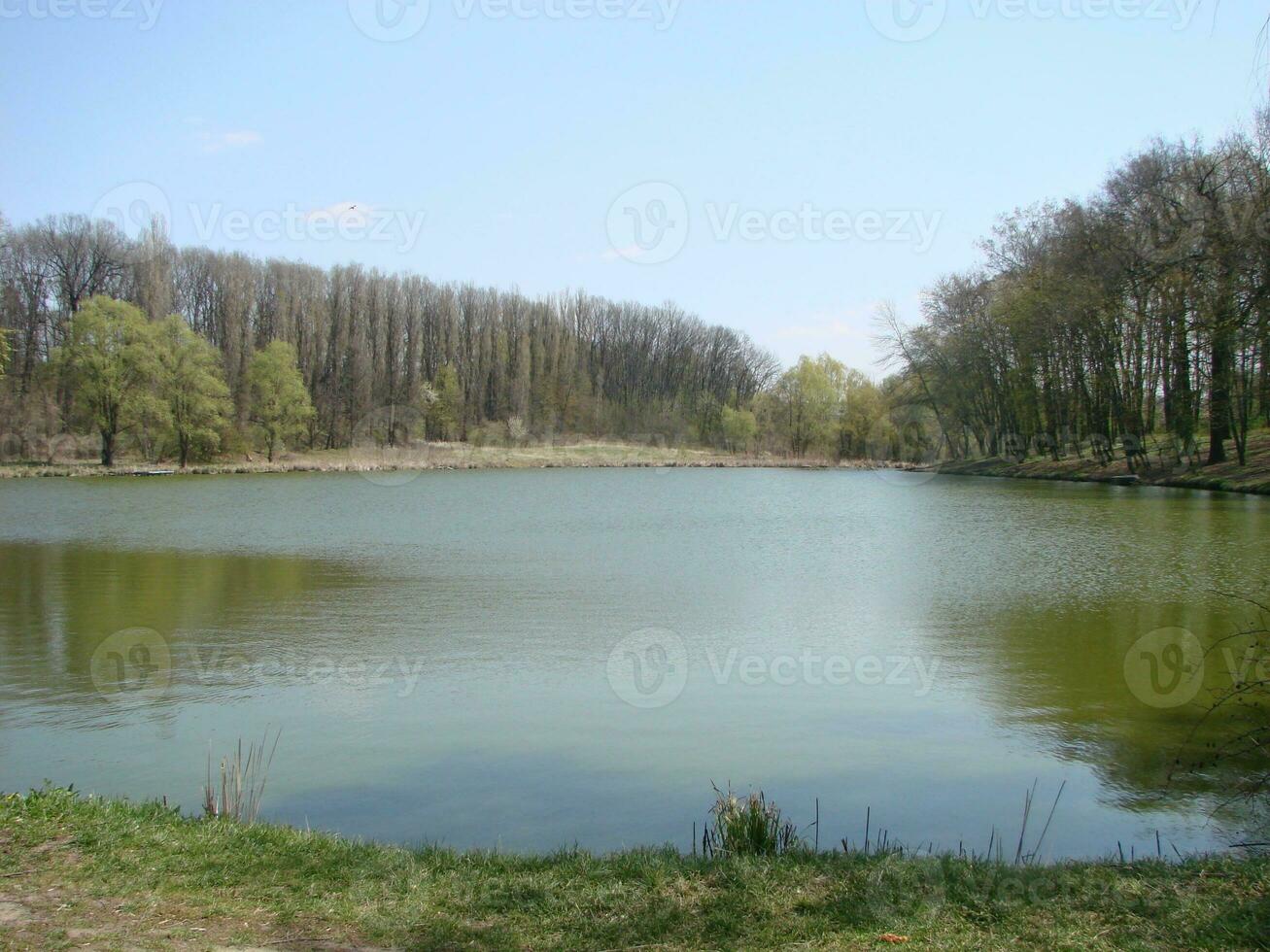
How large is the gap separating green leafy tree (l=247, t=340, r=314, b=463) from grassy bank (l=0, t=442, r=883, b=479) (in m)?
1.60

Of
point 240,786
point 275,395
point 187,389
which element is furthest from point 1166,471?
point 187,389

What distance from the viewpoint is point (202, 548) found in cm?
1903

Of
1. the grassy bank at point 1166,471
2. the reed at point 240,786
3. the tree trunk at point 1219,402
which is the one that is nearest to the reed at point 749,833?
the reed at point 240,786

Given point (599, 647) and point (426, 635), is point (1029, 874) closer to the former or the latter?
point (599, 647)

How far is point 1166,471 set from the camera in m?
34.9

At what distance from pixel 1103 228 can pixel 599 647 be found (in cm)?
2635

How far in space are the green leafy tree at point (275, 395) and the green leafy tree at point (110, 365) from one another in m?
7.10

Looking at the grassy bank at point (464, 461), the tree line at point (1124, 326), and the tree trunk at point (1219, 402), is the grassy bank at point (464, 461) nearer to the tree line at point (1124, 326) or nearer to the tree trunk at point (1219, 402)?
the tree line at point (1124, 326)

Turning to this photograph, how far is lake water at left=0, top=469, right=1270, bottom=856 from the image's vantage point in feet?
20.1

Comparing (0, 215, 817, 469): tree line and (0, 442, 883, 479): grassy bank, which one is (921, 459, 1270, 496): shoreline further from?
(0, 215, 817, 469): tree line

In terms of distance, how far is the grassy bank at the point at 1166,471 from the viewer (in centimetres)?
3005

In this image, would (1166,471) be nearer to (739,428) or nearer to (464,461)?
(464,461)

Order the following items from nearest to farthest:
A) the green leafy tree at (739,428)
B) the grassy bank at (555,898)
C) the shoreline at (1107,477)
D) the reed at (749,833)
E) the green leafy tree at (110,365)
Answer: the grassy bank at (555,898), the reed at (749,833), the shoreline at (1107,477), the green leafy tree at (110,365), the green leafy tree at (739,428)

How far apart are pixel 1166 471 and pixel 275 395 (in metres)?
43.4
